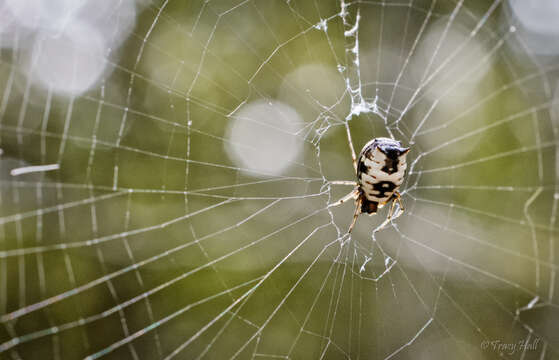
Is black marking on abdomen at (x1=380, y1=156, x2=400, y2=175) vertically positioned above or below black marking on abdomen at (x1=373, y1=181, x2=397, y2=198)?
above

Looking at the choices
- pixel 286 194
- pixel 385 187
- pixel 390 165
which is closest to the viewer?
pixel 390 165

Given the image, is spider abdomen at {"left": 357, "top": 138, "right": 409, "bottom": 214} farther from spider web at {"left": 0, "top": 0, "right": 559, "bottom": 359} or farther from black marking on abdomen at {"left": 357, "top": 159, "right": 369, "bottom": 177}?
spider web at {"left": 0, "top": 0, "right": 559, "bottom": 359}

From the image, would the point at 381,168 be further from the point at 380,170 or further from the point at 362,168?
the point at 362,168

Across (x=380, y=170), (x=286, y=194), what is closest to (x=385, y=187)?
→ (x=380, y=170)

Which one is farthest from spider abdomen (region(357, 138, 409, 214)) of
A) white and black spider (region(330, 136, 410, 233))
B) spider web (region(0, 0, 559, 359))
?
spider web (region(0, 0, 559, 359))

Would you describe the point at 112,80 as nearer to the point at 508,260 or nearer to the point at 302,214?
the point at 302,214

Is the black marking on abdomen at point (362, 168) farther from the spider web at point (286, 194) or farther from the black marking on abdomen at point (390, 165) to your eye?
the spider web at point (286, 194)

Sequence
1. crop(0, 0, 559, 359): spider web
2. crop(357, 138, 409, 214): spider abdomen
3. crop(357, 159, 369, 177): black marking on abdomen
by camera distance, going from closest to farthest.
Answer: crop(357, 138, 409, 214): spider abdomen < crop(357, 159, 369, 177): black marking on abdomen < crop(0, 0, 559, 359): spider web

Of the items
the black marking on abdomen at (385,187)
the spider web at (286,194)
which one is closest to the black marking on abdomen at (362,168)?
the black marking on abdomen at (385,187)
